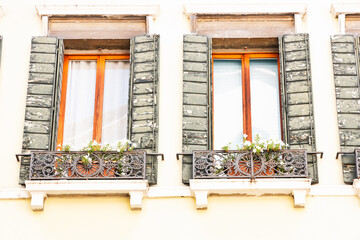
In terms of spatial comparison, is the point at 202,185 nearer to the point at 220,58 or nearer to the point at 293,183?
the point at 293,183

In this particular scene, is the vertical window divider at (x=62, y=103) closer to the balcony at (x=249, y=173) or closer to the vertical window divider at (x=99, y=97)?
the vertical window divider at (x=99, y=97)

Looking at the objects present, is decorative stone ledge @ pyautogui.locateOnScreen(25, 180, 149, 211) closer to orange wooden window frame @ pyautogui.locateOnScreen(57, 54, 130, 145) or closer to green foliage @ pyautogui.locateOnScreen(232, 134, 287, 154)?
orange wooden window frame @ pyautogui.locateOnScreen(57, 54, 130, 145)

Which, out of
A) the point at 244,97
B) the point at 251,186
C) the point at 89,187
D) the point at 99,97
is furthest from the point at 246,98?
the point at 89,187

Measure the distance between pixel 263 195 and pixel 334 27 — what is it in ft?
9.17

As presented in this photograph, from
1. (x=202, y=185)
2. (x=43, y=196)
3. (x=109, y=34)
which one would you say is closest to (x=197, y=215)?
(x=202, y=185)

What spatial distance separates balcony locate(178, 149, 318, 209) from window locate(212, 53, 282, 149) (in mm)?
765

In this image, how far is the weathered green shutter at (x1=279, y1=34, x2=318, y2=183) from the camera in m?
11.9

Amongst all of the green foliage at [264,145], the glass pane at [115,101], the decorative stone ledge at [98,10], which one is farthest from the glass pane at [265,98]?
the glass pane at [115,101]

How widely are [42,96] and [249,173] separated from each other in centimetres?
306

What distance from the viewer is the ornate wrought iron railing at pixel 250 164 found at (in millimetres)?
11539

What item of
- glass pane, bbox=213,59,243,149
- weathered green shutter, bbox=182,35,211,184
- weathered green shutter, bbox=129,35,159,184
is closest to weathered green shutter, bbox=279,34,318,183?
glass pane, bbox=213,59,243,149

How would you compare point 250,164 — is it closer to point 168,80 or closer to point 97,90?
point 168,80

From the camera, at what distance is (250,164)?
456 inches

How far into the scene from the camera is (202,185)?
37.5 ft
